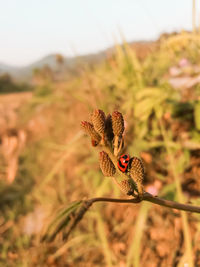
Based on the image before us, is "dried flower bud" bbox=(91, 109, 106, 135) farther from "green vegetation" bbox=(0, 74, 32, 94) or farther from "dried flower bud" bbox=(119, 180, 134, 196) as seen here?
"green vegetation" bbox=(0, 74, 32, 94)

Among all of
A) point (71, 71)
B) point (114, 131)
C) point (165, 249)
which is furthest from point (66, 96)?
point (114, 131)

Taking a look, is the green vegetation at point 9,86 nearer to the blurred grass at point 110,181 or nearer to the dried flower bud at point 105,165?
the blurred grass at point 110,181

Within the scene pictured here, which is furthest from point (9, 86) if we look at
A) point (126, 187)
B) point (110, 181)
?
point (126, 187)

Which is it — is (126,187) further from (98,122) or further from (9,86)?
(9,86)

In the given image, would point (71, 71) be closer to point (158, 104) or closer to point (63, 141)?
point (63, 141)

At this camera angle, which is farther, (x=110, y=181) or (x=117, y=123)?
(x=110, y=181)

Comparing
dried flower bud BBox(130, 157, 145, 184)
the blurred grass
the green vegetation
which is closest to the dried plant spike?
dried flower bud BBox(130, 157, 145, 184)

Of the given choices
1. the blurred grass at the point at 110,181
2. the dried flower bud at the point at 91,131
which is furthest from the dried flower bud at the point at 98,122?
the blurred grass at the point at 110,181
